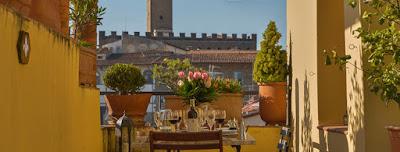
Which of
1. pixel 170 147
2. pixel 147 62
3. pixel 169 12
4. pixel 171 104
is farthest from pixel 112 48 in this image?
pixel 170 147

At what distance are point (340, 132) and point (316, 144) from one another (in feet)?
3.14

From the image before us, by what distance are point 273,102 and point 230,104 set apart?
1.88 feet

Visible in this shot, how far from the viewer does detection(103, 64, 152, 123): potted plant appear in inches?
294

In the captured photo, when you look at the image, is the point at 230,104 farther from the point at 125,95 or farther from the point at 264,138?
the point at 125,95

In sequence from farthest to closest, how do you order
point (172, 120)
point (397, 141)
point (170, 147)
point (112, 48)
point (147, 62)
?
1. point (112, 48)
2. point (147, 62)
3. point (172, 120)
4. point (170, 147)
5. point (397, 141)

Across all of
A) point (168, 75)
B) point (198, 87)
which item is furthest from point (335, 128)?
point (168, 75)

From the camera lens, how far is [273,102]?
7.84 meters

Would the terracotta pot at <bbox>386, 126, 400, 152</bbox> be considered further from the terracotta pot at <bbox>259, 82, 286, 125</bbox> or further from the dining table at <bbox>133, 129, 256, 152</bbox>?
the terracotta pot at <bbox>259, 82, 286, 125</bbox>

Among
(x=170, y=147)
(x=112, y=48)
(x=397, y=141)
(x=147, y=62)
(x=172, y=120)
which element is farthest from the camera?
(x=112, y=48)

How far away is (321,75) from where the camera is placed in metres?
5.88

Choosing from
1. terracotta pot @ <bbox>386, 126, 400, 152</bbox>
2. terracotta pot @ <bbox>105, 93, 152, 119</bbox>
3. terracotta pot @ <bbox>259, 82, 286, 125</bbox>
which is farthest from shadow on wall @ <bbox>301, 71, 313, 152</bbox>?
terracotta pot @ <bbox>386, 126, 400, 152</bbox>

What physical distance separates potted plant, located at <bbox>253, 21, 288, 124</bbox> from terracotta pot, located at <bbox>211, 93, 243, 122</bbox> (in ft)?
1.09

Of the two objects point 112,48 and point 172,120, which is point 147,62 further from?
point 172,120

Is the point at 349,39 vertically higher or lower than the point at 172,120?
higher
